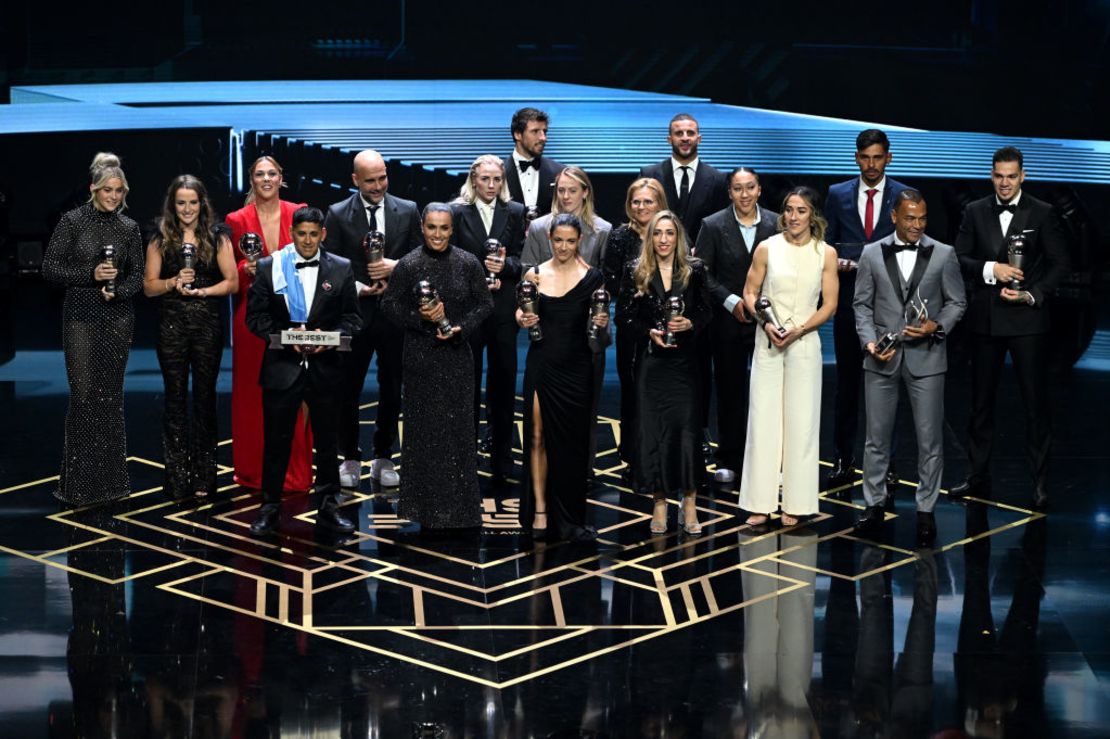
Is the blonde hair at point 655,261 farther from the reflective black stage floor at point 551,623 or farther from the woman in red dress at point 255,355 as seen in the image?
the woman in red dress at point 255,355

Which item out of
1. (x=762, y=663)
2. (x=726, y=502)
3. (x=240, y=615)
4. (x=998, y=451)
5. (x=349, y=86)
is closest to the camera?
(x=762, y=663)

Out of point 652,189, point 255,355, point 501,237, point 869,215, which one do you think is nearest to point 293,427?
point 255,355

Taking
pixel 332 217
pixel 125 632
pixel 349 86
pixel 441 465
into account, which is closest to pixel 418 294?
pixel 441 465

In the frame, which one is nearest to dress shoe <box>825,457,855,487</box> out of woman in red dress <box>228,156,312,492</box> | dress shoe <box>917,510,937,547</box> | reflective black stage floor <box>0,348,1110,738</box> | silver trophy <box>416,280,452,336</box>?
reflective black stage floor <box>0,348,1110,738</box>

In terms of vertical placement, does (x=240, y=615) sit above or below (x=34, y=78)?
below

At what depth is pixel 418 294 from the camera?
7.24m

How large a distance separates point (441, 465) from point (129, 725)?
2369 millimetres

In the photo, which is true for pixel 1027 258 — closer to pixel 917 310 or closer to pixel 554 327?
pixel 917 310

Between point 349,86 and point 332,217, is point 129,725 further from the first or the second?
point 349,86

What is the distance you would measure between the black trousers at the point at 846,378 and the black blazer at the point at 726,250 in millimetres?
620

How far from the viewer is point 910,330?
748 centimetres

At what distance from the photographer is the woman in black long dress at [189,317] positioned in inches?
312

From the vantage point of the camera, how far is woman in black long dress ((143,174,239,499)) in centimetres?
792

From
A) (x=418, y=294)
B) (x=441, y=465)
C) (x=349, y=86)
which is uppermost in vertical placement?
(x=349, y=86)
